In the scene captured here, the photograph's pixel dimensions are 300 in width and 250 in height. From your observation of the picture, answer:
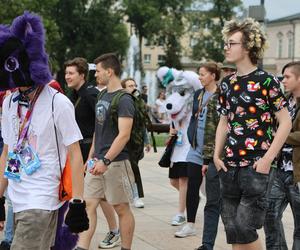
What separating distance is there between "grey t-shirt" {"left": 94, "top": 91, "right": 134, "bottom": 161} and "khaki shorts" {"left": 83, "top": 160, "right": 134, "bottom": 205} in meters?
0.10

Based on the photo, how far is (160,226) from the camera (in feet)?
27.3

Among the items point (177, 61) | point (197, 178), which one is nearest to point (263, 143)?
point (197, 178)

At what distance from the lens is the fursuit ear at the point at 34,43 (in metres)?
4.17

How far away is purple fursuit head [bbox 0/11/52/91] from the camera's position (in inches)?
164

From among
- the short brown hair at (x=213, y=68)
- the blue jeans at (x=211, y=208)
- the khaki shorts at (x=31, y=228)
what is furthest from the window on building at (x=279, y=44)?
the khaki shorts at (x=31, y=228)

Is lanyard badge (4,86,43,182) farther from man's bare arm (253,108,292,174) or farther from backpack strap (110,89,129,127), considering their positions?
backpack strap (110,89,129,127)

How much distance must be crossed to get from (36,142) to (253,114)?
159 cm

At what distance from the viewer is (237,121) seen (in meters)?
4.94

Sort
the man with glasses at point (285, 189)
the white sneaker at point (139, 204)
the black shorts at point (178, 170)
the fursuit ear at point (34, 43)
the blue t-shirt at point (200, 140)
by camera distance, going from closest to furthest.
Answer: the fursuit ear at point (34, 43)
the man with glasses at point (285, 189)
the blue t-shirt at point (200, 140)
the black shorts at point (178, 170)
the white sneaker at point (139, 204)

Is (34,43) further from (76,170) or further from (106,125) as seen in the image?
(106,125)

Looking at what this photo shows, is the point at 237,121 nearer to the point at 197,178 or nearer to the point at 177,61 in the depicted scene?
the point at 197,178

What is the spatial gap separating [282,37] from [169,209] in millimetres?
100776

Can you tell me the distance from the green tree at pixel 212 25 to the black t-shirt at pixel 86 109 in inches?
2481

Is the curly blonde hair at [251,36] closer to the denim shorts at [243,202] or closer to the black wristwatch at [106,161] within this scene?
the denim shorts at [243,202]
